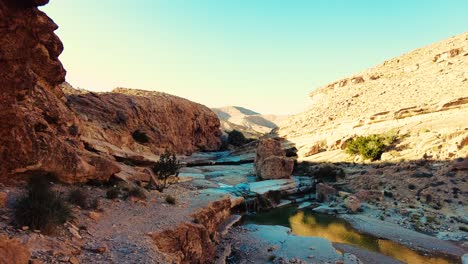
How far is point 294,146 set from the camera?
49344 mm

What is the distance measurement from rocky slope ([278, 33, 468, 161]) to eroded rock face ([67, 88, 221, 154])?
1491 centimetres

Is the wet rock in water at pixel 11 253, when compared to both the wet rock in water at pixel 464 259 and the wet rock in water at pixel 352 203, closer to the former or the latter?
the wet rock in water at pixel 464 259

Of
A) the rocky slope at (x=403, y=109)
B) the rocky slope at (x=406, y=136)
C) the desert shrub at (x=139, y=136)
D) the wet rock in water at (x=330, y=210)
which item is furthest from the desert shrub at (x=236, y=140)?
the wet rock in water at (x=330, y=210)

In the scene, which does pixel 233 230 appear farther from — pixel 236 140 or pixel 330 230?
pixel 236 140

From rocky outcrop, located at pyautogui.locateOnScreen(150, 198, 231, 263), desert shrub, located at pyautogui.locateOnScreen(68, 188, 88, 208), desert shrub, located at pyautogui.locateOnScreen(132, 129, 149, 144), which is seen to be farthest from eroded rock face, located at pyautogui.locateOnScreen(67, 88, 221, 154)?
rocky outcrop, located at pyautogui.locateOnScreen(150, 198, 231, 263)

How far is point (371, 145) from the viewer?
36.0 m

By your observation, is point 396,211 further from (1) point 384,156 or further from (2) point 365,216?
(1) point 384,156

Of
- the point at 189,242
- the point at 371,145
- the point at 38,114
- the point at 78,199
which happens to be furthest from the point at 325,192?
the point at 38,114

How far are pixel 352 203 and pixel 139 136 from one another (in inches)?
947

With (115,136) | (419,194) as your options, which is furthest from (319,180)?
(115,136)

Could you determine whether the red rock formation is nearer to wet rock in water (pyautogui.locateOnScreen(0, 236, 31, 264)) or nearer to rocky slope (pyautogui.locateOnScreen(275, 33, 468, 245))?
wet rock in water (pyautogui.locateOnScreen(0, 236, 31, 264))

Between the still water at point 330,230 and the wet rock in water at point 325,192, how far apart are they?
3351 millimetres

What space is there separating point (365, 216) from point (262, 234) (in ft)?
29.7

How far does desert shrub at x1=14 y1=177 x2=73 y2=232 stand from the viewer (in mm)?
8672
